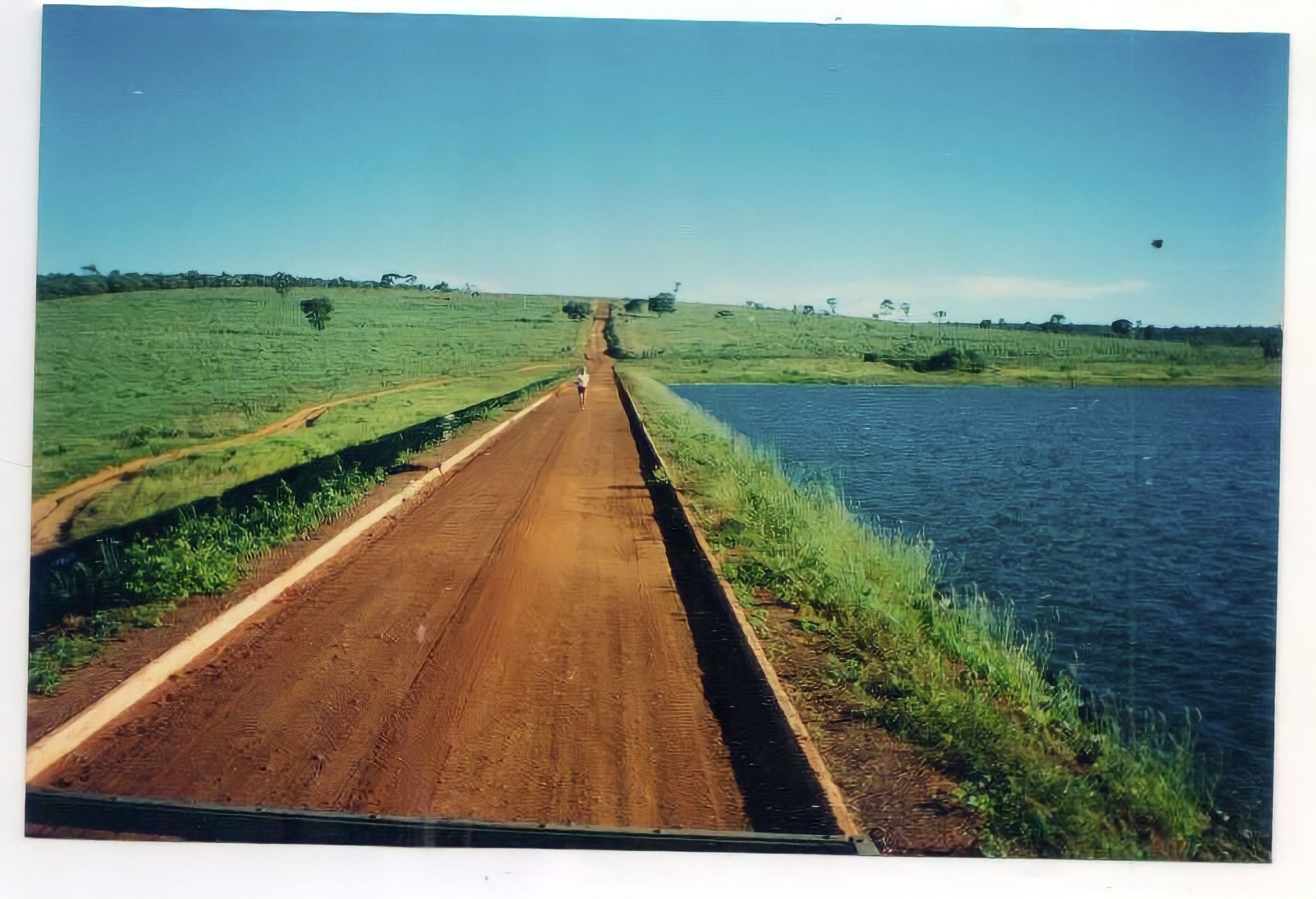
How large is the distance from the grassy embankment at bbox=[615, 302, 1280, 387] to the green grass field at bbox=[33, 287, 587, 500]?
62 cm

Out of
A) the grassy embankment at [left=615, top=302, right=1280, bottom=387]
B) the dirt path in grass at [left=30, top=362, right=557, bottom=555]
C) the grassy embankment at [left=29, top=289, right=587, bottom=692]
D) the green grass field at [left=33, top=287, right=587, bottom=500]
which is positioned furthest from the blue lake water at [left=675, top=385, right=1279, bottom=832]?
the dirt path in grass at [left=30, top=362, right=557, bottom=555]

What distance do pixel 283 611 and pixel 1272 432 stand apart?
18.1 ft

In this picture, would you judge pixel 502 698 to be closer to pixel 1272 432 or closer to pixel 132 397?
pixel 132 397

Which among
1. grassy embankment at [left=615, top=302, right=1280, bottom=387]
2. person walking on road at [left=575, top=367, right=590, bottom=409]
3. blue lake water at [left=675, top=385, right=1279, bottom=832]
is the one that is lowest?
blue lake water at [left=675, top=385, right=1279, bottom=832]

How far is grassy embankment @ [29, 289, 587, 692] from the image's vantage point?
507 cm

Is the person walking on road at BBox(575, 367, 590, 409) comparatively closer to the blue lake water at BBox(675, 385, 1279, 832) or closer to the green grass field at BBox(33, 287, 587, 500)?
the green grass field at BBox(33, 287, 587, 500)

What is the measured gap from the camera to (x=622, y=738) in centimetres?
454

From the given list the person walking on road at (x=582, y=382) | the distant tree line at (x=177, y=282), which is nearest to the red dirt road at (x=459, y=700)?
the person walking on road at (x=582, y=382)

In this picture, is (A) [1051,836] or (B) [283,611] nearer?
(A) [1051,836]

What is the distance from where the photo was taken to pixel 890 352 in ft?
17.5

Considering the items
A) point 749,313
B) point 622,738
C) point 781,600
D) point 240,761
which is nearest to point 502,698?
point 622,738

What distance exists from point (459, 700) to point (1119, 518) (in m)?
3.71

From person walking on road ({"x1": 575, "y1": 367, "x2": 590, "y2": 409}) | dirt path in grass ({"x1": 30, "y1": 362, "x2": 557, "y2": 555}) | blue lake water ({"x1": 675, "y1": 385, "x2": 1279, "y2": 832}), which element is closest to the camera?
blue lake water ({"x1": 675, "y1": 385, "x2": 1279, "y2": 832})

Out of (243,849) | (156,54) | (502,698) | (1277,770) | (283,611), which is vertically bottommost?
(243,849)
